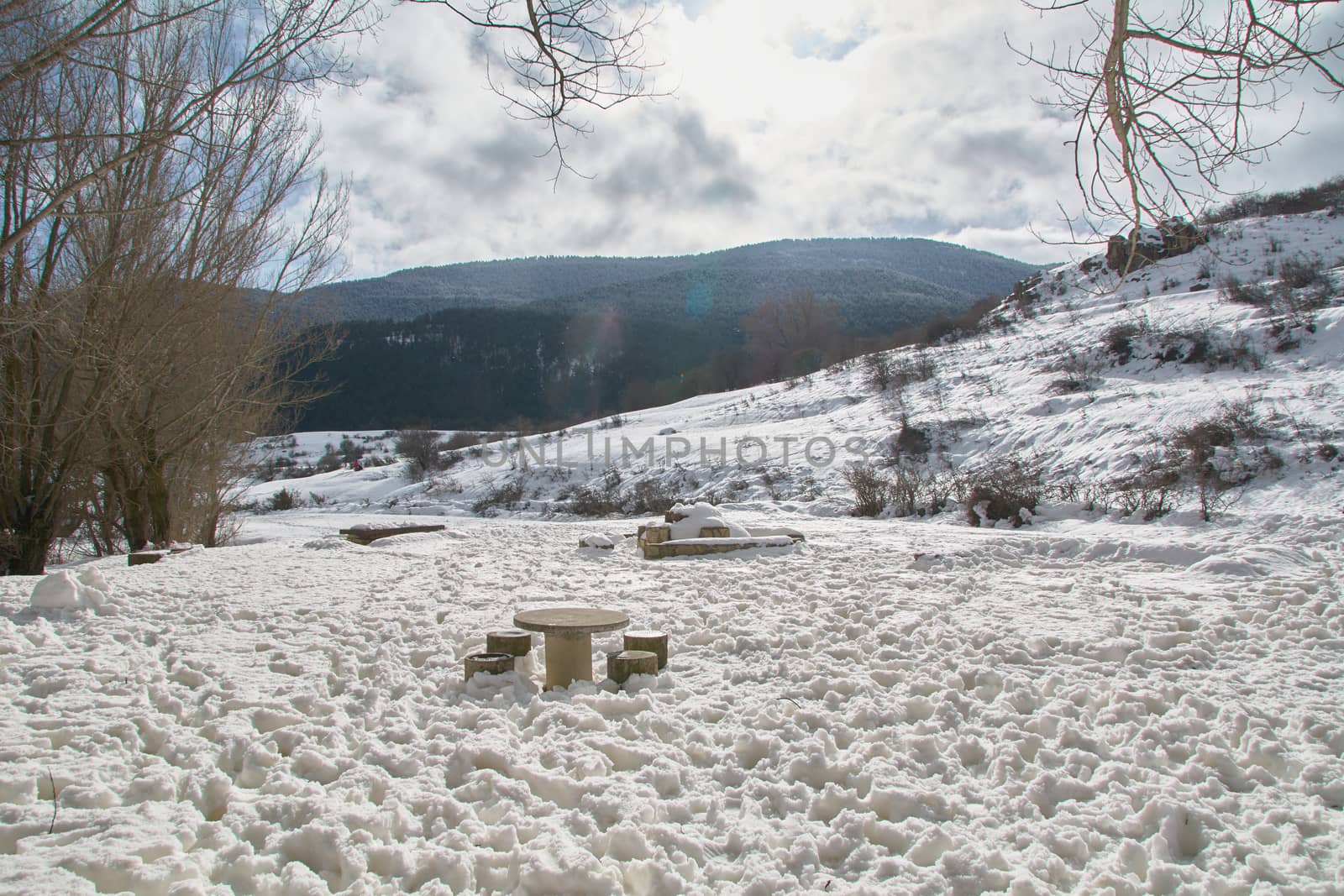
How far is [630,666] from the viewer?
3.64m

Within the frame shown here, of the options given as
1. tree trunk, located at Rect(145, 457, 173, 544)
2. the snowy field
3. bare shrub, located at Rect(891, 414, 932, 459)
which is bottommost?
the snowy field

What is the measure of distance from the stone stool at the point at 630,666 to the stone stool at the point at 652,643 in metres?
0.14

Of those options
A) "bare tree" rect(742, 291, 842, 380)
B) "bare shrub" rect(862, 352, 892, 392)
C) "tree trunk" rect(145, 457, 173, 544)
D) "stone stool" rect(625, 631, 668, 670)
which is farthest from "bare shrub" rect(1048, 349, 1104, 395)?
"bare tree" rect(742, 291, 842, 380)

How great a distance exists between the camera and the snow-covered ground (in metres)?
2.14

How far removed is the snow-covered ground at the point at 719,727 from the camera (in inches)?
84.2

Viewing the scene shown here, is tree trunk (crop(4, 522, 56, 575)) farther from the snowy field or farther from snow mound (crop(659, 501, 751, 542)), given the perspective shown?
snow mound (crop(659, 501, 751, 542))

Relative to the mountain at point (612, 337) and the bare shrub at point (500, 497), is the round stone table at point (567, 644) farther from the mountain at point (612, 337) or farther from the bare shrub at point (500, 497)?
the mountain at point (612, 337)

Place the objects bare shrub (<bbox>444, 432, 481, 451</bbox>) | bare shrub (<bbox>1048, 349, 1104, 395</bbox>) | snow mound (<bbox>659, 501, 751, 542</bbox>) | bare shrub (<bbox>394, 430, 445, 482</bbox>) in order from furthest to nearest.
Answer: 1. bare shrub (<bbox>444, 432, 481, 451</bbox>)
2. bare shrub (<bbox>394, 430, 445, 482</bbox>)
3. bare shrub (<bbox>1048, 349, 1104, 395</bbox>)
4. snow mound (<bbox>659, 501, 751, 542</bbox>)

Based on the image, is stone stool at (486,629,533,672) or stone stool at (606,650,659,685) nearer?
stone stool at (606,650,659,685)

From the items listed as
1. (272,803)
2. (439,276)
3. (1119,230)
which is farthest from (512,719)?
(439,276)

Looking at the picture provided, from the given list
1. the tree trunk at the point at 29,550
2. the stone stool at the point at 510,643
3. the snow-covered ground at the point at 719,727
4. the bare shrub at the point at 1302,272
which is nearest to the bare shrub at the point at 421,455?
the tree trunk at the point at 29,550

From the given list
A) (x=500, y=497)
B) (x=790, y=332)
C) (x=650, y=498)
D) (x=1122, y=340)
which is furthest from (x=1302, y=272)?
(x=790, y=332)

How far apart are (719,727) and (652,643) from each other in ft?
2.66

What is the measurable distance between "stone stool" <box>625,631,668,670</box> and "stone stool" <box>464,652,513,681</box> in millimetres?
621
